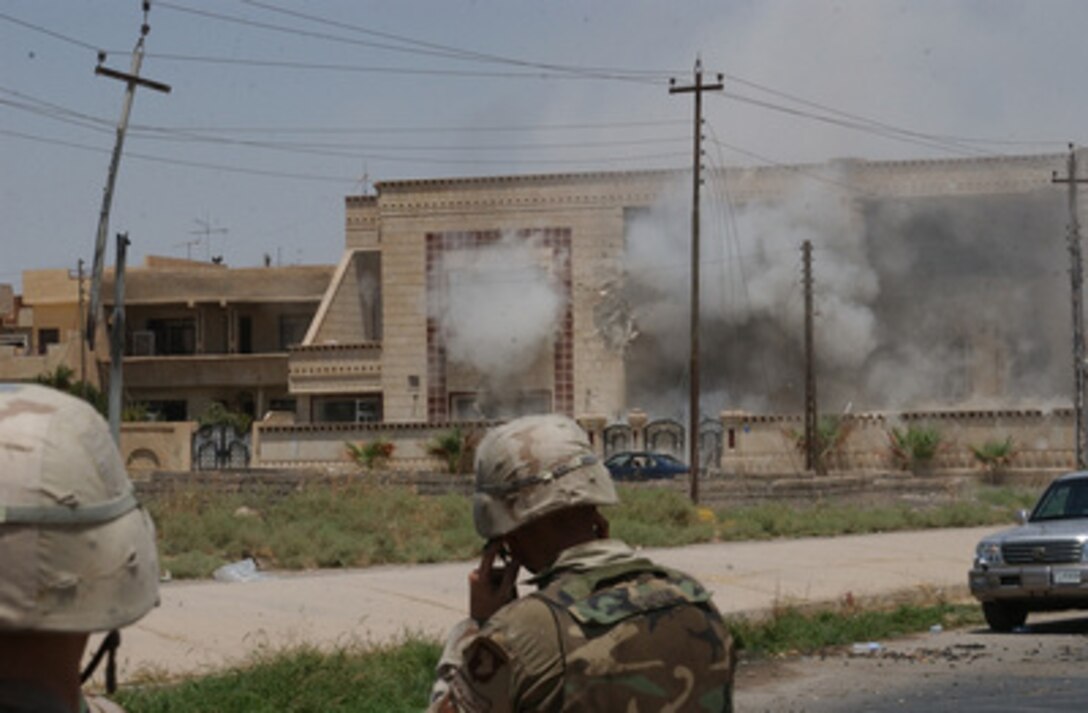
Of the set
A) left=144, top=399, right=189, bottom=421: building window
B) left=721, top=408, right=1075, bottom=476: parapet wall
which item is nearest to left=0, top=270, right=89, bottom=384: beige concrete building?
left=144, top=399, right=189, bottom=421: building window

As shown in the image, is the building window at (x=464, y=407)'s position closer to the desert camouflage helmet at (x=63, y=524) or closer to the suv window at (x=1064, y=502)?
the suv window at (x=1064, y=502)

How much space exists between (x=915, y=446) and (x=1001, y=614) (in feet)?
119

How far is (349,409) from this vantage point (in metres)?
65.1

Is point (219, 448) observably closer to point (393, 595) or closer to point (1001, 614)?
point (393, 595)

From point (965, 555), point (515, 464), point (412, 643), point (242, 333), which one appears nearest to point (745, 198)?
point (242, 333)

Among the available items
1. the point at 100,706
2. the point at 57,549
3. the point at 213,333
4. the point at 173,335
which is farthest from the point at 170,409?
the point at 57,549

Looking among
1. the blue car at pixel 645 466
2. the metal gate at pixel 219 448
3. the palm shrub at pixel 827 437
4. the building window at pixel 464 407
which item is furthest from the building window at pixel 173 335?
the palm shrub at pixel 827 437

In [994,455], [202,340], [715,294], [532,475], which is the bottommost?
[994,455]

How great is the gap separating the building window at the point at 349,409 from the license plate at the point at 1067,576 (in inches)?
1905

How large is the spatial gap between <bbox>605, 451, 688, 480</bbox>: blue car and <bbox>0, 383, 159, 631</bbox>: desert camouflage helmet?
173 feet

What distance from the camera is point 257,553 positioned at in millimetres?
23078

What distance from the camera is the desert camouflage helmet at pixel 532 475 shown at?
3793 mm

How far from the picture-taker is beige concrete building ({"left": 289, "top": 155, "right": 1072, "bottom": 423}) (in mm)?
61562

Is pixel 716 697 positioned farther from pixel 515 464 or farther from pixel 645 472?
pixel 645 472
